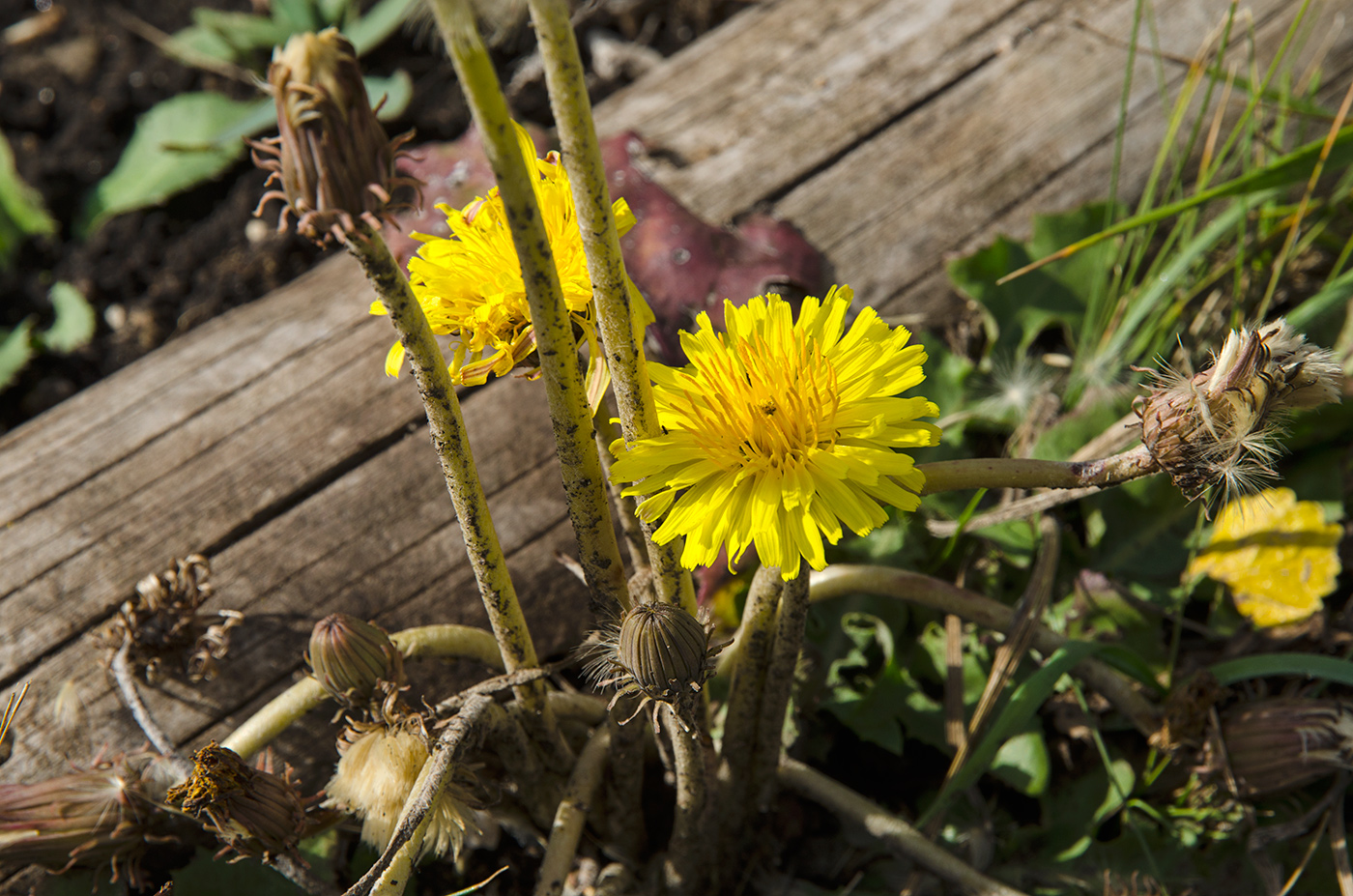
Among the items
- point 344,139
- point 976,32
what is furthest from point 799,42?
point 344,139

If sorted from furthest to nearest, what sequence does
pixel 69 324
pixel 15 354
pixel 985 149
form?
pixel 69 324, pixel 15 354, pixel 985 149

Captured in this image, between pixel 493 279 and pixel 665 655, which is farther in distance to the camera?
pixel 493 279

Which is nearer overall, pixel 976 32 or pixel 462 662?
pixel 462 662

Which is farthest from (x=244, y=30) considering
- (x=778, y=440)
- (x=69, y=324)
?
(x=778, y=440)

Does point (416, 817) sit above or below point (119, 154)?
below

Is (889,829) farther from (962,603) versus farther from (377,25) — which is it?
(377,25)

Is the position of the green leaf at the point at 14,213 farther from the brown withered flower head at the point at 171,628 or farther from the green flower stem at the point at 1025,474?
the green flower stem at the point at 1025,474

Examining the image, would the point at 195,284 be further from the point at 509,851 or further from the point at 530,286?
the point at 530,286

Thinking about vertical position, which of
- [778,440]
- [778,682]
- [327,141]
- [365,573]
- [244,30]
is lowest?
[778,682]
